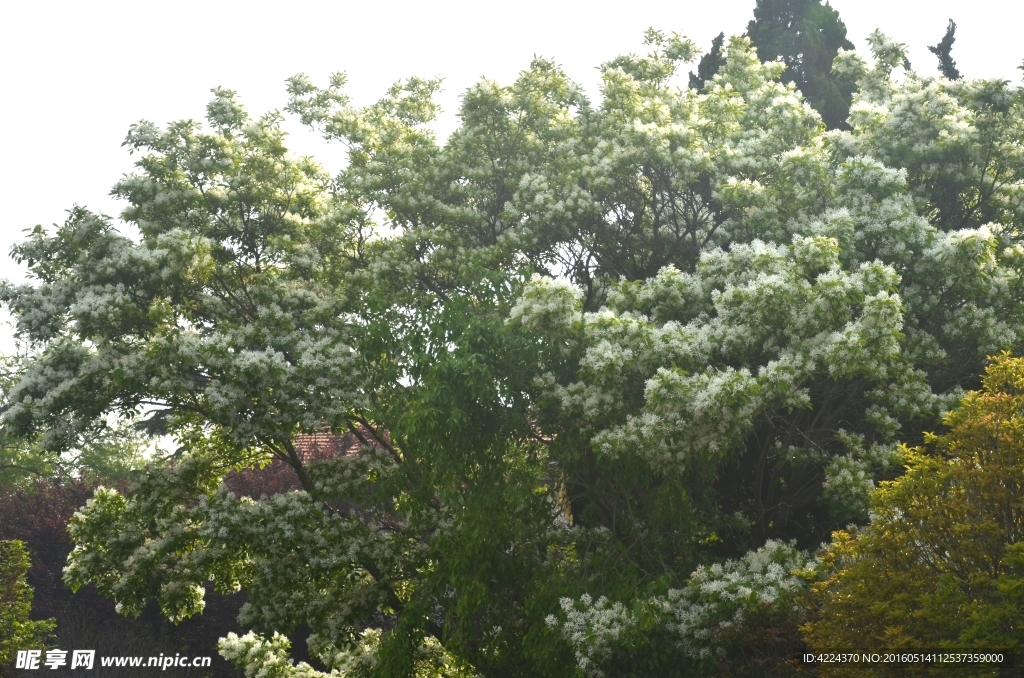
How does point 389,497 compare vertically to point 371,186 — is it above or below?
below

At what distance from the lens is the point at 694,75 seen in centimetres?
2912

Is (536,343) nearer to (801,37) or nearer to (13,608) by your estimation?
(13,608)

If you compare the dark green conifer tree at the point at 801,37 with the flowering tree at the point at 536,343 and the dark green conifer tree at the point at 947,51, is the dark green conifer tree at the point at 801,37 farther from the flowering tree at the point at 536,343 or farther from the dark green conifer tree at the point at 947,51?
the flowering tree at the point at 536,343

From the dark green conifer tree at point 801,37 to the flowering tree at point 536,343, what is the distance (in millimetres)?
13055

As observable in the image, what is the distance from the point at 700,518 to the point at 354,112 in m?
9.51

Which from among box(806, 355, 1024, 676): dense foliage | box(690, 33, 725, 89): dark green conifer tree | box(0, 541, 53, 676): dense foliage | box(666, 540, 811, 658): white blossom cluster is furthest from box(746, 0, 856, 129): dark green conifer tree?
box(0, 541, 53, 676): dense foliage

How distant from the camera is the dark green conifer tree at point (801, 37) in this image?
3167 centimetres

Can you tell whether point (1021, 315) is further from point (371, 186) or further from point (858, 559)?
point (371, 186)

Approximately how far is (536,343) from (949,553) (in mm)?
5502

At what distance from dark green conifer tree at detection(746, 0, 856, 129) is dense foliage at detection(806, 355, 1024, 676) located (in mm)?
21403

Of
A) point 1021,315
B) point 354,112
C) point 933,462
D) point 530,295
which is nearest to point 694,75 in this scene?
point 354,112

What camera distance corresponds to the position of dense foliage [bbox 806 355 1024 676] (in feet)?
30.0

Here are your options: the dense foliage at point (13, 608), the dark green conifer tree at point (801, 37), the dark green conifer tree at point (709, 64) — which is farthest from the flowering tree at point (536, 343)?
the dark green conifer tree at point (801, 37)

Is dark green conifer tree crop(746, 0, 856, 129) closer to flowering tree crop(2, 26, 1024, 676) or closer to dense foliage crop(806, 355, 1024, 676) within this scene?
flowering tree crop(2, 26, 1024, 676)
